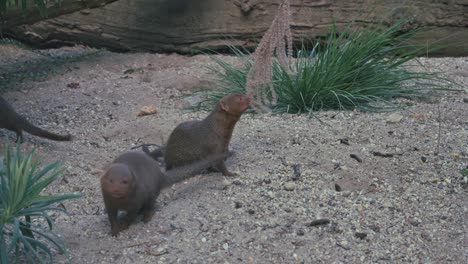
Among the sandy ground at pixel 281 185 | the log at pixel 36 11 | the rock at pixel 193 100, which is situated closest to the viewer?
the sandy ground at pixel 281 185

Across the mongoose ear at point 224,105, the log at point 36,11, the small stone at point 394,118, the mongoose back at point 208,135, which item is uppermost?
the log at point 36,11

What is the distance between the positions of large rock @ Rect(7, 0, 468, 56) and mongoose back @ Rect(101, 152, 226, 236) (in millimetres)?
3531

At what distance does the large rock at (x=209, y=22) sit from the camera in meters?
6.87

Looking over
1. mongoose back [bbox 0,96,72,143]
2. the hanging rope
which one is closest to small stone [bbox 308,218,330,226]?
the hanging rope

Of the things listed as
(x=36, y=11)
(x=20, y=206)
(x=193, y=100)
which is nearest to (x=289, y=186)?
(x=20, y=206)

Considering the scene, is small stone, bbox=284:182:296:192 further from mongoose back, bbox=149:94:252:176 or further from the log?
the log

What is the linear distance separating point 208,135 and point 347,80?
1900 mm

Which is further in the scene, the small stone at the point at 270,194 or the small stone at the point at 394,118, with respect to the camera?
the small stone at the point at 394,118

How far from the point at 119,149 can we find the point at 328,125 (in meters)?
1.56

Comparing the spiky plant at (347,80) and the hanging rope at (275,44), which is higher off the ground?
the hanging rope at (275,44)

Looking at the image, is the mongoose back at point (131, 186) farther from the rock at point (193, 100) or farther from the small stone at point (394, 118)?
the rock at point (193, 100)

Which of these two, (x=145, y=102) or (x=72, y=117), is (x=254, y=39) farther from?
(x=72, y=117)

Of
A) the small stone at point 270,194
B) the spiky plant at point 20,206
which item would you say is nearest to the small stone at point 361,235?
the small stone at point 270,194

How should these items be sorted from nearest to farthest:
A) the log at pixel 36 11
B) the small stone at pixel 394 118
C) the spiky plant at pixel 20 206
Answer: the spiky plant at pixel 20 206 < the small stone at pixel 394 118 < the log at pixel 36 11
